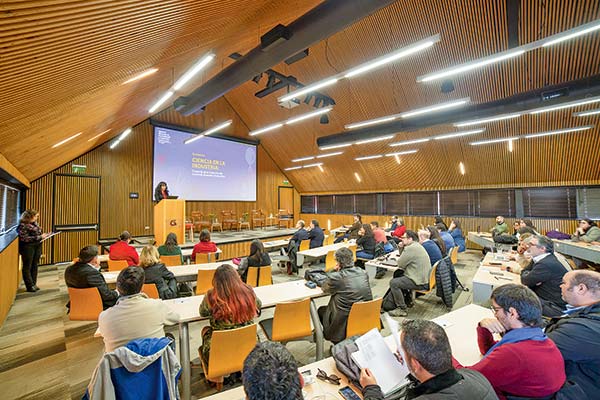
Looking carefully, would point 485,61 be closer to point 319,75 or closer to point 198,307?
point 198,307

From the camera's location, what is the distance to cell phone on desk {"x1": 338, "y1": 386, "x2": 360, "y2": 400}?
4.60ft

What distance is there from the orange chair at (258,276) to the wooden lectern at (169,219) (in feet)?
12.3

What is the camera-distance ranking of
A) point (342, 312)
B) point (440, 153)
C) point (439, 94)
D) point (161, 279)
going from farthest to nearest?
point (440, 153) → point (439, 94) → point (161, 279) → point (342, 312)

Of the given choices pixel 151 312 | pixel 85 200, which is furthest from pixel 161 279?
pixel 85 200

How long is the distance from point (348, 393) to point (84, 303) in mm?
3640

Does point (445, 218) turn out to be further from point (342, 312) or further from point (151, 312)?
point (151, 312)

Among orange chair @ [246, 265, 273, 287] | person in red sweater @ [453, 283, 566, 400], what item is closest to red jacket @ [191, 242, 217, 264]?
orange chair @ [246, 265, 273, 287]

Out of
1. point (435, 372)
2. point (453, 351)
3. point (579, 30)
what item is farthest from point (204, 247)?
point (579, 30)

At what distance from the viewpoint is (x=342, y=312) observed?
277 centimetres

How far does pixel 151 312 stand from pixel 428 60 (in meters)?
8.92

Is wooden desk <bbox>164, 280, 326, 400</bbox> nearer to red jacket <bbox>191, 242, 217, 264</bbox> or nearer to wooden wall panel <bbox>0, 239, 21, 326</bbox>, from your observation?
red jacket <bbox>191, 242, 217, 264</bbox>

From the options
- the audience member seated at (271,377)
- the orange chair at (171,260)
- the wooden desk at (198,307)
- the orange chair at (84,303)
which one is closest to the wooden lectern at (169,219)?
the orange chair at (171,260)

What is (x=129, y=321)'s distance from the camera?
1.88 metres

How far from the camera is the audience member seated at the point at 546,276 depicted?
2.85 meters
